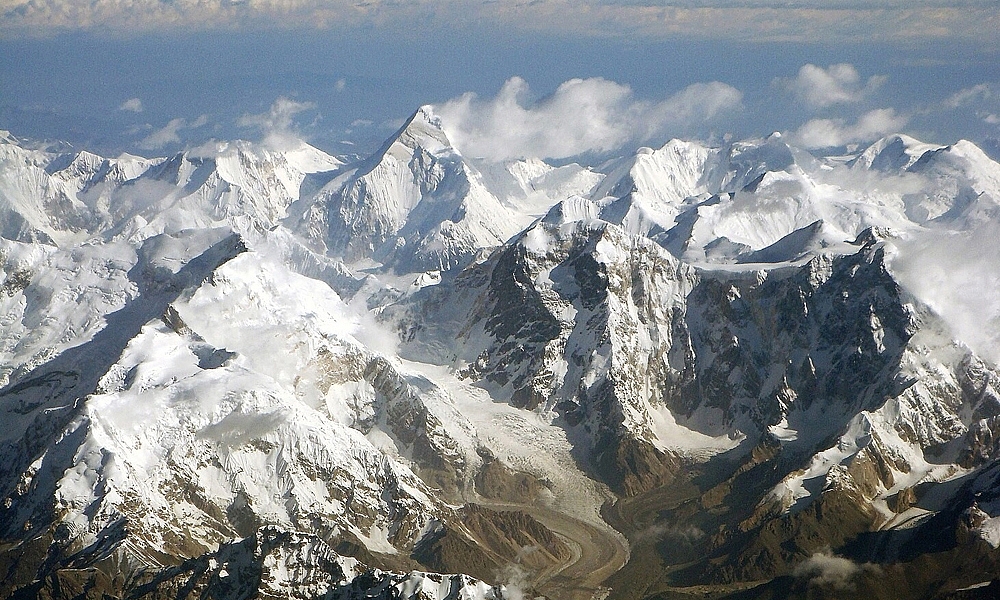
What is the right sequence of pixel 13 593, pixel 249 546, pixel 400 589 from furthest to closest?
pixel 13 593
pixel 249 546
pixel 400 589

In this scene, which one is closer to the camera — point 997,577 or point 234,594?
point 234,594

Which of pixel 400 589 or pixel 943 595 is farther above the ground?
pixel 400 589

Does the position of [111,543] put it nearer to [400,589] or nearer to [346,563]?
[346,563]

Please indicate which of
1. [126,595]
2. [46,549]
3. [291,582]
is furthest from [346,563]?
[46,549]

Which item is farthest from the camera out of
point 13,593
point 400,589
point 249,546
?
point 13,593

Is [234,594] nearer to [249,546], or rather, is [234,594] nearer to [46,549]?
[249,546]

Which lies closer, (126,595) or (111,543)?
(126,595)

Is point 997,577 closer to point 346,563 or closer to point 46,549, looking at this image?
point 346,563

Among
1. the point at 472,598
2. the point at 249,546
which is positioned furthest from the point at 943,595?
the point at 249,546

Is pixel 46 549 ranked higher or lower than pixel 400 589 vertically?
lower
